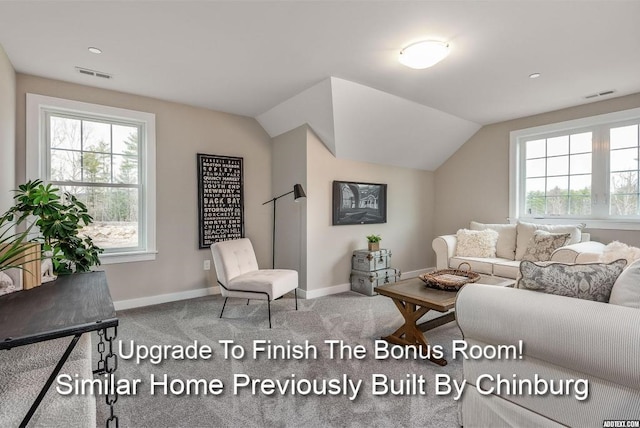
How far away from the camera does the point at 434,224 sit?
5.45 metres

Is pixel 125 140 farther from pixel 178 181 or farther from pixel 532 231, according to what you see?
pixel 532 231

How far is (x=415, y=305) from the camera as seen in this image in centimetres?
252

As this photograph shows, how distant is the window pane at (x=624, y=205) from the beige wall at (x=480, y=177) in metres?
1.08

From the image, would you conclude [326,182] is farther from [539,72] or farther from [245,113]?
[539,72]

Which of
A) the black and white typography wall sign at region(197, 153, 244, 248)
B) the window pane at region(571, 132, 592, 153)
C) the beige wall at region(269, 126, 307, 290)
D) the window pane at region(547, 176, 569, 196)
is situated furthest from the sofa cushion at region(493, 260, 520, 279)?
the black and white typography wall sign at region(197, 153, 244, 248)

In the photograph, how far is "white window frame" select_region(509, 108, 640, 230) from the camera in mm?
3664

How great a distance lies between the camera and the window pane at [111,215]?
A: 3387mm

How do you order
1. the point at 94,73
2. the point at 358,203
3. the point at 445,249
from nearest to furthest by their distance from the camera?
the point at 94,73
the point at 445,249
the point at 358,203

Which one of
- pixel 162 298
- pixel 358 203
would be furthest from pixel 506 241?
pixel 162 298

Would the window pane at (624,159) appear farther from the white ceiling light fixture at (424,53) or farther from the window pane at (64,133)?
the window pane at (64,133)

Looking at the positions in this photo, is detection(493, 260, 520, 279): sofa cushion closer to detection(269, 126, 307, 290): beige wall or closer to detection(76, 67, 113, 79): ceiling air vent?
detection(269, 126, 307, 290): beige wall

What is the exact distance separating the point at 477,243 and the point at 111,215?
14.3 ft

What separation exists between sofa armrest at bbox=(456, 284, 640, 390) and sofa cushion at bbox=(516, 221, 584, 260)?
113 inches

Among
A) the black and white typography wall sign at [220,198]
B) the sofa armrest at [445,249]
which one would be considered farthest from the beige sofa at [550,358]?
the black and white typography wall sign at [220,198]
